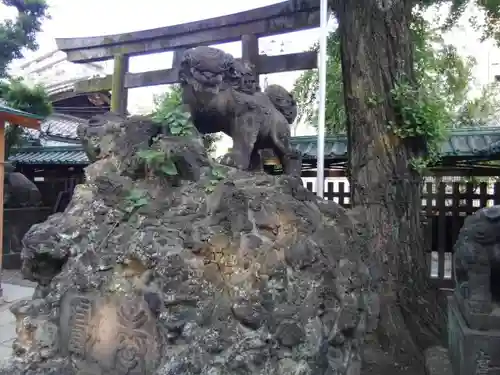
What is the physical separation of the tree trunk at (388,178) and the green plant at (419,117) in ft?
0.23

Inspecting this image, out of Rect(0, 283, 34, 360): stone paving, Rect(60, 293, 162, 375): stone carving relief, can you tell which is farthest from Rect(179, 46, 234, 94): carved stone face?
Rect(0, 283, 34, 360): stone paving

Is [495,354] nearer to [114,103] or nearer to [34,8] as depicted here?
[114,103]

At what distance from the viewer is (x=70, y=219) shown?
2.34 m

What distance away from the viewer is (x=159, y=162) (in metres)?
2.38

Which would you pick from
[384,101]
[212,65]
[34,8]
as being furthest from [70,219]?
[34,8]

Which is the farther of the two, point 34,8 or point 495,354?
point 34,8

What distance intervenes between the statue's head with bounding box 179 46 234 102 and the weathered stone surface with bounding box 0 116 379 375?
470 millimetres

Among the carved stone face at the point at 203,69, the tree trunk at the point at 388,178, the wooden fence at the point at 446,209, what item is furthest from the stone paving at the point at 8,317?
the wooden fence at the point at 446,209

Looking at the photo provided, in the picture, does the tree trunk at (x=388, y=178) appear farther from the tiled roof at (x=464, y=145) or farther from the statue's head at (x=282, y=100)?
the tiled roof at (x=464, y=145)

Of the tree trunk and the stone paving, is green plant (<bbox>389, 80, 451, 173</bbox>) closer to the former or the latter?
the tree trunk

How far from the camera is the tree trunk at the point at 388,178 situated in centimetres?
417

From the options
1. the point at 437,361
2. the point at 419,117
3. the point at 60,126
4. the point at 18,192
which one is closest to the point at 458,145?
the point at 419,117

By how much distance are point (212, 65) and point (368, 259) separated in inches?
61.5

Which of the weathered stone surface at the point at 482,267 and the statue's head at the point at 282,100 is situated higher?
the statue's head at the point at 282,100
